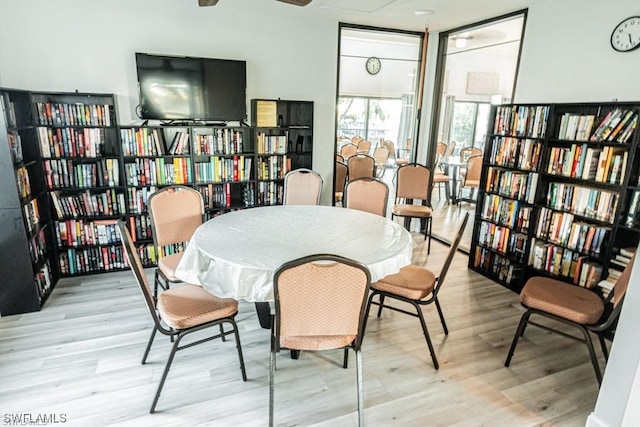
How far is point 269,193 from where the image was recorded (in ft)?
14.5

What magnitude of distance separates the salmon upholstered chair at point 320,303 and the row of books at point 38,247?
241cm

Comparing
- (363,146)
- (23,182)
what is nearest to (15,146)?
(23,182)

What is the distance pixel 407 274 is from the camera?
2.60 metres

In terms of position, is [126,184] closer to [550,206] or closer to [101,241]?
[101,241]

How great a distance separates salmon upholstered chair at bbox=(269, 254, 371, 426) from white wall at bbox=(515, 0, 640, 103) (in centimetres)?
280

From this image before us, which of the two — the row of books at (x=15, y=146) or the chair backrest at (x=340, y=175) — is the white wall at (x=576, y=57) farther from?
the row of books at (x=15, y=146)

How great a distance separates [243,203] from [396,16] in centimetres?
275

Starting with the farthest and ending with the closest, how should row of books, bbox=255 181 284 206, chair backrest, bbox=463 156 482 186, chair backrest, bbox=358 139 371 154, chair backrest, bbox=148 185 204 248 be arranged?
chair backrest, bbox=358 139 371 154, chair backrest, bbox=463 156 482 186, row of books, bbox=255 181 284 206, chair backrest, bbox=148 185 204 248

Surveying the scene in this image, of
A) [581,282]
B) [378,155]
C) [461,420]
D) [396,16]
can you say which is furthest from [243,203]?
[378,155]

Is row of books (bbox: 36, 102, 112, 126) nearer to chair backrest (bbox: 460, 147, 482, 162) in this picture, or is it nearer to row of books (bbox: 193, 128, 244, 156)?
row of books (bbox: 193, 128, 244, 156)

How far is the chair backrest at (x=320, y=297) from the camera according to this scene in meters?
1.60

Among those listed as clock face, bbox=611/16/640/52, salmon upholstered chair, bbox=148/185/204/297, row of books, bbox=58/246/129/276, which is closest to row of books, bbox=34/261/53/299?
row of books, bbox=58/246/129/276

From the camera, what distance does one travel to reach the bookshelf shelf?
108 inches

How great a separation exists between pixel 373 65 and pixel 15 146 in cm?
692
